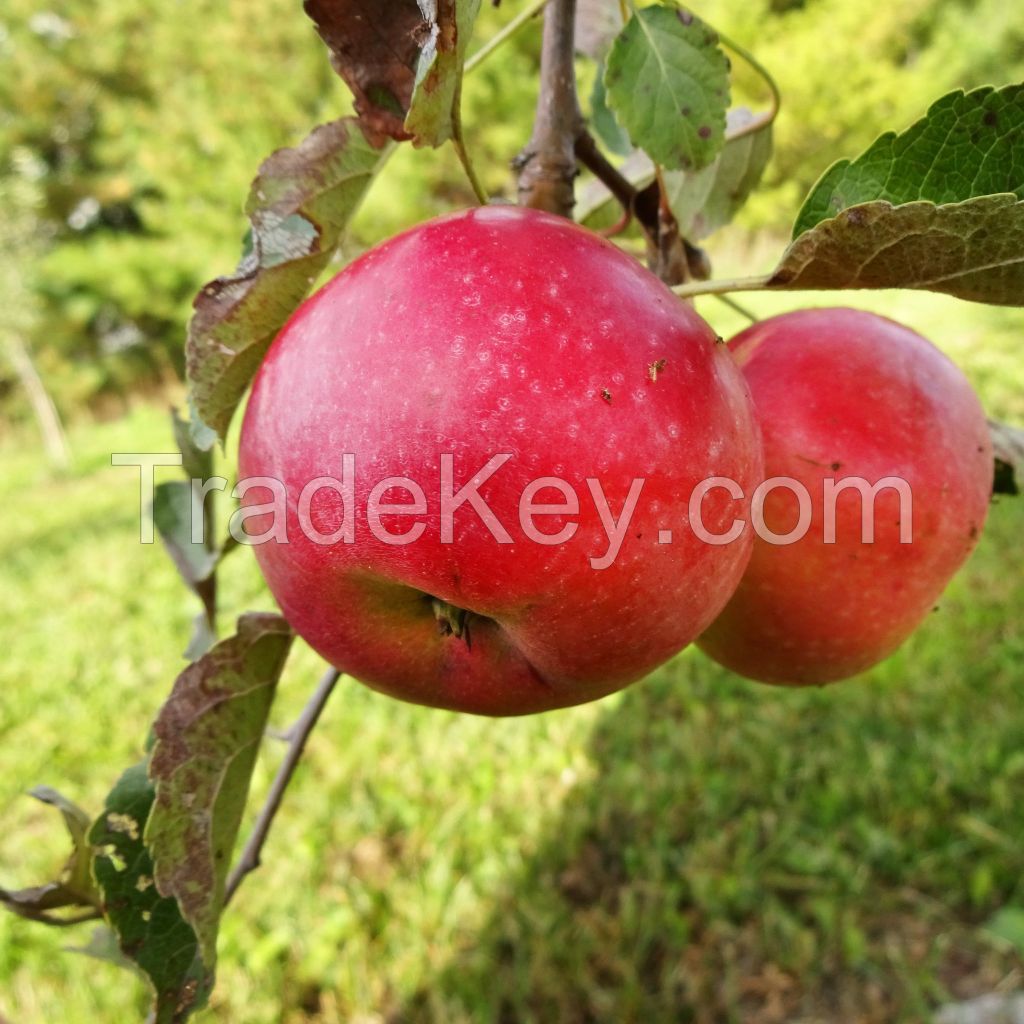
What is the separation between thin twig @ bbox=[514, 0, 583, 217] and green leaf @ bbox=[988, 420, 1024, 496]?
1.21 feet

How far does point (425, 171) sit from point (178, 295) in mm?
6526

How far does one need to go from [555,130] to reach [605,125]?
265 millimetres

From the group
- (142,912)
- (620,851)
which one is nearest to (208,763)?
(142,912)

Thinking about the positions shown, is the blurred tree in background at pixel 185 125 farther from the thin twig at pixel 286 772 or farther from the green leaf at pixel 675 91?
the thin twig at pixel 286 772

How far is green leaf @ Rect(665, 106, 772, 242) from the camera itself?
645 millimetres

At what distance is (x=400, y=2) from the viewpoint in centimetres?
39

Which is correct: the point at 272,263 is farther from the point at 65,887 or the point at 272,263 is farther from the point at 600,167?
the point at 65,887

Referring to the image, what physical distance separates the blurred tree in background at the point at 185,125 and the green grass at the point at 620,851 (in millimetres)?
6748

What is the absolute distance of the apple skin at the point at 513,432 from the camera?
14.4 inches

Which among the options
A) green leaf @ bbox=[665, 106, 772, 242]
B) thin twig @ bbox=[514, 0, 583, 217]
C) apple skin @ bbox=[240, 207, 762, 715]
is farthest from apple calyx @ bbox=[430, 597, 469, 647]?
green leaf @ bbox=[665, 106, 772, 242]

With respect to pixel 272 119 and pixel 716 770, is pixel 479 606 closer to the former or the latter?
pixel 716 770

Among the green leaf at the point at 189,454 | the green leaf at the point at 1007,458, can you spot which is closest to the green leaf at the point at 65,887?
the green leaf at the point at 189,454

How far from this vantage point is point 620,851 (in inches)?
68.6

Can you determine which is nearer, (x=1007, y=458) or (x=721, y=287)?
(x=721, y=287)
